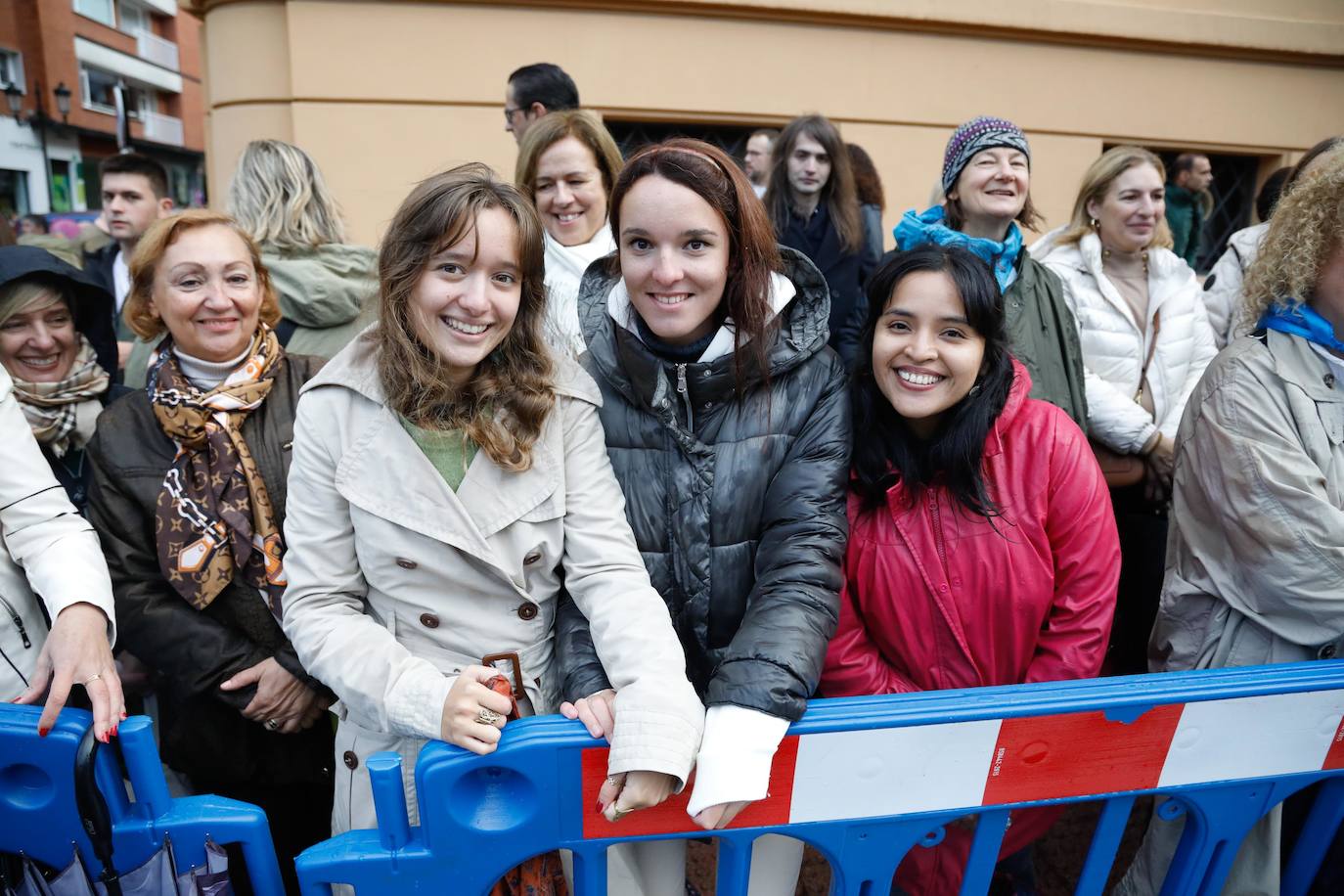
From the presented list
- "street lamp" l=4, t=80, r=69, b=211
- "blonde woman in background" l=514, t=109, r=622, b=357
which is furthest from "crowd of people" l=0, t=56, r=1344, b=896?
"street lamp" l=4, t=80, r=69, b=211

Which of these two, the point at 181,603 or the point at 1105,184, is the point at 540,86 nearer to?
the point at 1105,184

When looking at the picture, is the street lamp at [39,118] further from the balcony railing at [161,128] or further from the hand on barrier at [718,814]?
the hand on barrier at [718,814]

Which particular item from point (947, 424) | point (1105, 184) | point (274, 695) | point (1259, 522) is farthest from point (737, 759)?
point (1105, 184)

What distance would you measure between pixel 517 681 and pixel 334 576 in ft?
1.37

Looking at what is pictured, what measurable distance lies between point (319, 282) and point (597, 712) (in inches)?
83.7

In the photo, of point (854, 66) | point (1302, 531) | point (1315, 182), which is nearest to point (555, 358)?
point (1302, 531)

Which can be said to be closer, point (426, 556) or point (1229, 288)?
point (426, 556)

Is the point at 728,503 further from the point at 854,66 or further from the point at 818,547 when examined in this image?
the point at 854,66

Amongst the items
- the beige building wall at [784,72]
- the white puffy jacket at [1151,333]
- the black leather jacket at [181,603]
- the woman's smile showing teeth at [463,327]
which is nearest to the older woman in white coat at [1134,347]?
the white puffy jacket at [1151,333]

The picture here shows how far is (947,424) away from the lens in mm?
1807

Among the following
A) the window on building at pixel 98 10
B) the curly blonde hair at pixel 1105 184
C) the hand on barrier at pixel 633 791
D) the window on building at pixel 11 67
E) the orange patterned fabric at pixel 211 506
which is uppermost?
the window on building at pixel 98 10

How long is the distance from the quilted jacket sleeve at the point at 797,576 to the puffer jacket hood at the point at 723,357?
3.6 inches

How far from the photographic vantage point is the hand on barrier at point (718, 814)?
1299 mm

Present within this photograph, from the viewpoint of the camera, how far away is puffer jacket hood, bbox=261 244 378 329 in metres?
2.80
